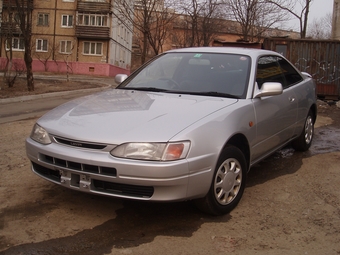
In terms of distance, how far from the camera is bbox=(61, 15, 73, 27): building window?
1572 inches

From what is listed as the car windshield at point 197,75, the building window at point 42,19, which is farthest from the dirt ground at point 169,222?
the building window at point 42,19

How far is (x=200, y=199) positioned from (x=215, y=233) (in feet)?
1.03

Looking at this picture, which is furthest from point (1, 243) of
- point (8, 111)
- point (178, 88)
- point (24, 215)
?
point (8, 111)

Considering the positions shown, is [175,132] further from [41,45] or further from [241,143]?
[41,45]

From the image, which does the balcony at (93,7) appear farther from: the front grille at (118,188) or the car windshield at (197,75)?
the front grille at (118,188)

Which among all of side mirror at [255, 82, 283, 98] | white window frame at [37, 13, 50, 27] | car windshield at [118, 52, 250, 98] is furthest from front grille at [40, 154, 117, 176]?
white window frame at [37, 13, 50, 27]

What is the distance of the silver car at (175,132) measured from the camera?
301 centimetres

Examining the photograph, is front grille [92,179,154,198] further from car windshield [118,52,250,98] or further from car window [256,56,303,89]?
car window [256,56,303,89]

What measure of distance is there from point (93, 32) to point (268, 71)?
3667 cm

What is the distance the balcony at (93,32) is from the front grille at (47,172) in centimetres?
3703

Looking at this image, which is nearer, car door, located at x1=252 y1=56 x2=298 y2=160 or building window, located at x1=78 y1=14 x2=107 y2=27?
car door, located at x1=252 y1=56 x2=298 y2=160

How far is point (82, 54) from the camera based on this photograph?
131 ft

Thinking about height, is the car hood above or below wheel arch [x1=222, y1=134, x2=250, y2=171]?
above

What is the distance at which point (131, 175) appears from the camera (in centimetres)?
297
